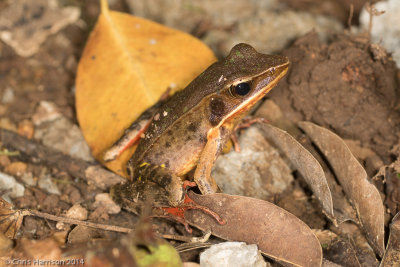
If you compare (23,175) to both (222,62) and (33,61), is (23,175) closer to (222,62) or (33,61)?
(33,61)

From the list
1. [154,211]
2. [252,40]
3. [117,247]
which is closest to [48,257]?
[117,247]

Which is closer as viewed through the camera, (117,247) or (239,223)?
(117,247)

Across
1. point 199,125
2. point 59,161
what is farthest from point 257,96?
point 59,161

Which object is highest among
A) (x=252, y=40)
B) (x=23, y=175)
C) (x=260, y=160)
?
(x=252, y=40)

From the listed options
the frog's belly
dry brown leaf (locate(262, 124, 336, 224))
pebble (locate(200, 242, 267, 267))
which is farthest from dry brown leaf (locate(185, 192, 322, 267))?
the frog's belly

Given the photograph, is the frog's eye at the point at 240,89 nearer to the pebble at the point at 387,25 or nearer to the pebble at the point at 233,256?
the pebble at the point at 233,256
